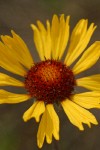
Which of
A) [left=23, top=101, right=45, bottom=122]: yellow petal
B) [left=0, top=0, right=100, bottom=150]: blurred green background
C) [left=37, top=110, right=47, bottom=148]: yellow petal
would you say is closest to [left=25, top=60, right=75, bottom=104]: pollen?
[left=23, top=101, right=45, bottom=122]: yellow petal

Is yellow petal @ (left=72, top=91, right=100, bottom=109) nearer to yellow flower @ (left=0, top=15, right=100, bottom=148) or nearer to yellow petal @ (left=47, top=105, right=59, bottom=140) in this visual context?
yellow flower @ (left=0, top=15, right=100, bottom=148)

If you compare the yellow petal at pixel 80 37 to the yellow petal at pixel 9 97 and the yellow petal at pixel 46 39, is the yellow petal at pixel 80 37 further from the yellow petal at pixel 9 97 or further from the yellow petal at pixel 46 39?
the yellow petal at pixel 9 97

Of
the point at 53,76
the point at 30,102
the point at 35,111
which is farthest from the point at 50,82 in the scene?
the point at 30,102

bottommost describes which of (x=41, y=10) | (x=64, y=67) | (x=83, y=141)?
(x=83, y=141)

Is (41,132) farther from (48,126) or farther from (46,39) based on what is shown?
(46,39)

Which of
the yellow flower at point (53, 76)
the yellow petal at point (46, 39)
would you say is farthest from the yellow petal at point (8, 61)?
the yellow petal at point (46, 39)

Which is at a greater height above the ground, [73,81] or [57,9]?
[57,9]

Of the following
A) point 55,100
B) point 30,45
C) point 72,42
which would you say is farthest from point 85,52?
point 30,45

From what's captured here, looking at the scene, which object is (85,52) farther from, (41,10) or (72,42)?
(41,10)
